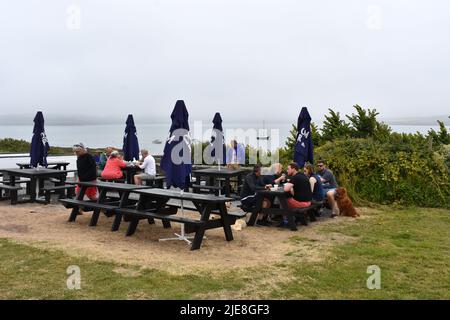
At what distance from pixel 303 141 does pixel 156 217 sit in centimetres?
444

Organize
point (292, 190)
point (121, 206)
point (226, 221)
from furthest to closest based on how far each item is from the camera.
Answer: point (292, 190) → point (121, 206) → point (226, 221)

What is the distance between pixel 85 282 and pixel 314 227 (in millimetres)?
4476

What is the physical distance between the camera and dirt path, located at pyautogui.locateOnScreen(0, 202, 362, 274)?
5668 mm

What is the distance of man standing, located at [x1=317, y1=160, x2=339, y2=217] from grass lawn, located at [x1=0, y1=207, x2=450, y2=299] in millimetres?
2369

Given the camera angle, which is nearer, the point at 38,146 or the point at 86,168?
the point at 86,168

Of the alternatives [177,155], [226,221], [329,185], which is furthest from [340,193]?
[177,155]

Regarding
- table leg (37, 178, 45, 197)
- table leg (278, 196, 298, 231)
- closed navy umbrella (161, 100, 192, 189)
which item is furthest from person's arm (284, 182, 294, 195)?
table leg (37, 178, 45, 197)

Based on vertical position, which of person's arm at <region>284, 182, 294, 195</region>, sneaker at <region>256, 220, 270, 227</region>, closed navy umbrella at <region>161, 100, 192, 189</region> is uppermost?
closed navy umbrella at <region>161, 100, 192, 189</region>

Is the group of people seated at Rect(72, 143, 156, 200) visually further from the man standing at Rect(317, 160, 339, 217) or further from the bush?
the bush

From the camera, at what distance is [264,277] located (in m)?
5.01

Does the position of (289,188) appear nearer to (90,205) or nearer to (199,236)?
(199,236)

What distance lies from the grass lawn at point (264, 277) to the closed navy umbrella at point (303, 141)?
3474mm
